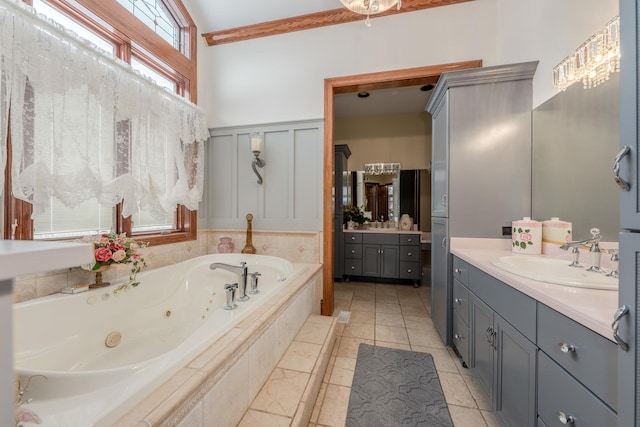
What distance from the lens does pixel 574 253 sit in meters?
1.29

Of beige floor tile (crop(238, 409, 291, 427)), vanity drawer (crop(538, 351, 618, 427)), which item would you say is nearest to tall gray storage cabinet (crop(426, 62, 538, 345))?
vanity drawer (crop(538, 351, 618, 427))

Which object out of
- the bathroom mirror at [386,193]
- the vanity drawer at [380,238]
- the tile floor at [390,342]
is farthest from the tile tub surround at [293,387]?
the bathroom mirror at [386,193]

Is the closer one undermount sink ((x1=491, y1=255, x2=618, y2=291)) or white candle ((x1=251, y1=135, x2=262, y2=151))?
undermount sink ((x1=491, y1=255, x2=618, y2=291))

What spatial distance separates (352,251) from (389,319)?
141 centimetres

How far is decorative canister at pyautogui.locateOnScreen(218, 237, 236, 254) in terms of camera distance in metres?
2.77

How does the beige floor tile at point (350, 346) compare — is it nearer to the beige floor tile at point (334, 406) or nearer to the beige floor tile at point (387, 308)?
the beige floor tile at point (334, 406)

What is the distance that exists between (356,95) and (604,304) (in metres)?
3.42

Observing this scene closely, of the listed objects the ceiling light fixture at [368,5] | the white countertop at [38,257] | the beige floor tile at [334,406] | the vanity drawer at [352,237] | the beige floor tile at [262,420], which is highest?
the ceiling light fixture at [368,5]

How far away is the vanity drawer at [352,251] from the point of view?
389cm

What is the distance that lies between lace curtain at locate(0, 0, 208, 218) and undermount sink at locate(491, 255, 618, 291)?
2.38 metres

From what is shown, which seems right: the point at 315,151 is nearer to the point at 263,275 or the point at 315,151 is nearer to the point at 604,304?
the point at 263,275

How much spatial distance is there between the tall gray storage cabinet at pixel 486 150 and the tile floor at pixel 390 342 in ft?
1.22

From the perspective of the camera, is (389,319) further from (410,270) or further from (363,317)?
(410,270)

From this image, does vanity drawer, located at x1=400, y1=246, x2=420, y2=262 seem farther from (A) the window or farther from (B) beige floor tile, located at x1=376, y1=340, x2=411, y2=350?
(A) the window
